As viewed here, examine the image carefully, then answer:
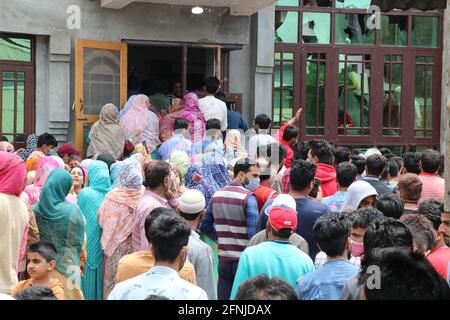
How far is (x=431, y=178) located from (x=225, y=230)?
2.72 metres

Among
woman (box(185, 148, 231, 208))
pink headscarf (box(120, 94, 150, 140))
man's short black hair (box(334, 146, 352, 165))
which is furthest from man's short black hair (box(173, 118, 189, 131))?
man's short black hair (box(334, 146, 352, 165))

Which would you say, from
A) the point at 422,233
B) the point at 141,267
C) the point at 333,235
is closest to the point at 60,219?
the point at 141,267

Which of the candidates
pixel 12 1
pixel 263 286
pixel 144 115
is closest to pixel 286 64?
pixel 144 115

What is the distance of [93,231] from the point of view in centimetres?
834

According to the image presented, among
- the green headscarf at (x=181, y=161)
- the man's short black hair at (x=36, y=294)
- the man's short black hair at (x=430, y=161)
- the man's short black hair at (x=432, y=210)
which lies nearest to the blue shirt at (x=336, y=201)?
the man's short black hair at (x=430, y=161)

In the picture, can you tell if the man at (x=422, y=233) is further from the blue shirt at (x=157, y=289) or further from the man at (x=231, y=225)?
the blue shirt at (x=157, y=289)

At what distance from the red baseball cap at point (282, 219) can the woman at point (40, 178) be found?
2707mm

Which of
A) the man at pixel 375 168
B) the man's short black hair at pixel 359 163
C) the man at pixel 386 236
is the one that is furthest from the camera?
the man's short black hair at pixel 359 163

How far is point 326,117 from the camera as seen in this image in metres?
16.6

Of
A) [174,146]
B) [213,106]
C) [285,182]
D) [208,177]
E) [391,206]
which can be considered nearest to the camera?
[391,206]

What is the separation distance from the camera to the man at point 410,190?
26.6ft

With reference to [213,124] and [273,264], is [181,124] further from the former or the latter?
[273,264]

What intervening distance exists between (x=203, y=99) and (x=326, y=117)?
11.8 ft

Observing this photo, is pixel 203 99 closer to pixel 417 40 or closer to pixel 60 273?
pixel 417 40
